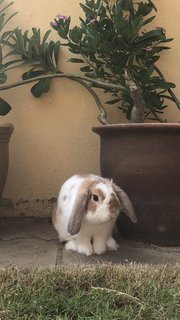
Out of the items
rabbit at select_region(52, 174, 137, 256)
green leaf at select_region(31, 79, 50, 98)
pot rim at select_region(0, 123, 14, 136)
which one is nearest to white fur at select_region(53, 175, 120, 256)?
rabbit at select_region(52, 174, 137, 256)

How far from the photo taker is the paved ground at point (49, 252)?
2.17 meters

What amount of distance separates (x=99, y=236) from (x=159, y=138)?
58 cm

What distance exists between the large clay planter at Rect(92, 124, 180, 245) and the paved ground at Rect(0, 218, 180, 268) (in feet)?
0.35

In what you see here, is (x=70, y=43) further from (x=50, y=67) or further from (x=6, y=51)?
(x=6, y=51)

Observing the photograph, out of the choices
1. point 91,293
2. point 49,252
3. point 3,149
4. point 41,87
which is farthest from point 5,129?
point 91,293

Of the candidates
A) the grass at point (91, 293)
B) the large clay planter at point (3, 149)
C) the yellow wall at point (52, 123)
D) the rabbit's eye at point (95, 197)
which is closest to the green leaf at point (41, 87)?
the yellow wall at point (52, 123)

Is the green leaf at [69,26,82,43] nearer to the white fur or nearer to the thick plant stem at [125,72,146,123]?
the thick plant stem at [125,72,146,123]

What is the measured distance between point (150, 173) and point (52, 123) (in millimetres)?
916

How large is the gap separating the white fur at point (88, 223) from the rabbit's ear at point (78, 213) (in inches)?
1.8

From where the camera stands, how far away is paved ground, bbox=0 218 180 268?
7.11ft

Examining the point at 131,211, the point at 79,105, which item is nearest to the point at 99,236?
the point at 131,211

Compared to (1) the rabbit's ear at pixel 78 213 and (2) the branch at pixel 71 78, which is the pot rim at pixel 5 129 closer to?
(2) the branch at pixel 71 78

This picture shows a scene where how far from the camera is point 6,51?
9.77 feet

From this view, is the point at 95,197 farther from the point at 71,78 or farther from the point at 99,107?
the point at 71,78
